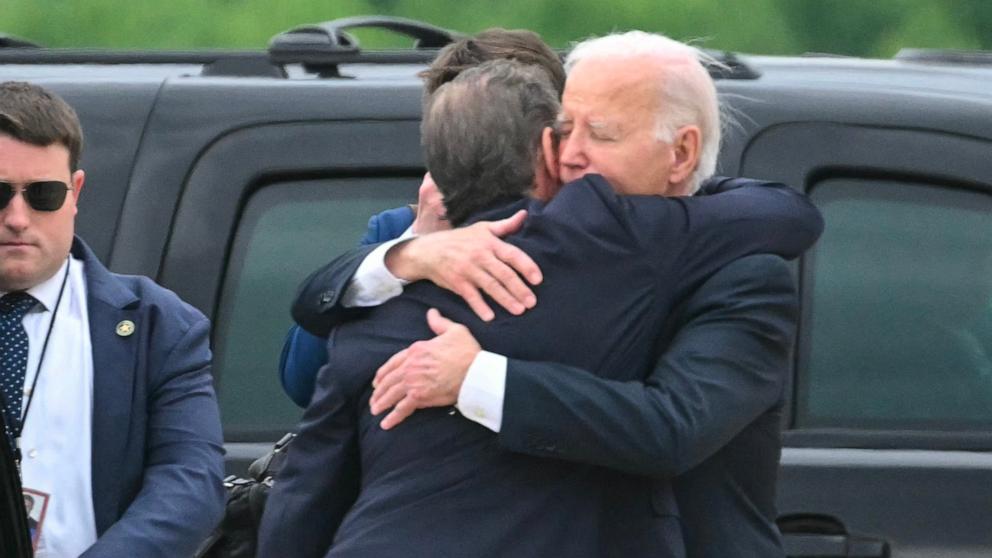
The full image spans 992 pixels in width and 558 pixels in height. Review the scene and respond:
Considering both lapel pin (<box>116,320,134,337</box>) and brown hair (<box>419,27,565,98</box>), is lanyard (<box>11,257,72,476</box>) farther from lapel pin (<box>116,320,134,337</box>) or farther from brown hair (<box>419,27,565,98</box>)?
brown hair (<box>419,27,565,98</box>)

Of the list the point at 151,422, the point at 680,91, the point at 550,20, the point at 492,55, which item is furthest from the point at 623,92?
the point at 550,20

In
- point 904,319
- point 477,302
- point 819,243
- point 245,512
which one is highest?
point 477,302

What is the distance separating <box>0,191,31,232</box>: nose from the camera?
2793 millimetres

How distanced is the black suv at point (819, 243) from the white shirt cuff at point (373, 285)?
0.92 meters

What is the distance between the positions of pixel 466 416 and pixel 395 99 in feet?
4.03

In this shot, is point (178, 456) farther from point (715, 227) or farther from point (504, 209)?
point (715, 227)

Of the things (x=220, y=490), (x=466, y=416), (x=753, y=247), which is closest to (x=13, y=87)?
(x=220, y=490)

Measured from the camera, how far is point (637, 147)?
2.42 metres

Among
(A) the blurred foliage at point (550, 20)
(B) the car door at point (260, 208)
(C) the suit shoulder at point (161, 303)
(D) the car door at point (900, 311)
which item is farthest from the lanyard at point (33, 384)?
(A) the blurred foliage at point (550, 20)

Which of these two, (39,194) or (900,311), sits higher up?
(39,194)

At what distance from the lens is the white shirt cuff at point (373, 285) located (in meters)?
2.43

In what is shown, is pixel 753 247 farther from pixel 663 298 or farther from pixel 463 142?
pixel 463 142

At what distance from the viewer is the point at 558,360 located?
7.70 feet

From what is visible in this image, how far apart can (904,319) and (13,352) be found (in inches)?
56.5
